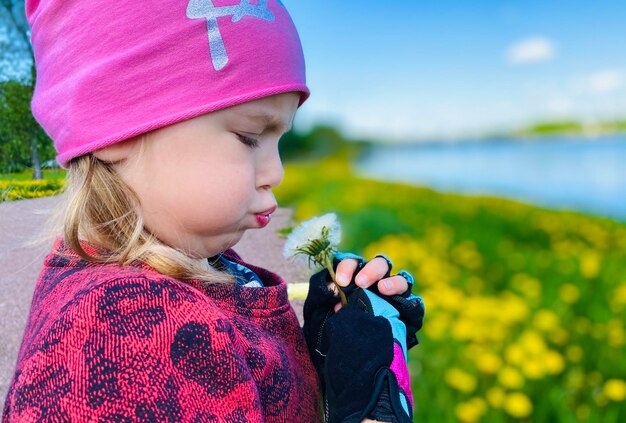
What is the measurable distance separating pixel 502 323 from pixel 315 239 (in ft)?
4.56

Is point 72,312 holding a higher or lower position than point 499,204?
higher

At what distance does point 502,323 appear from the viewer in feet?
7.04

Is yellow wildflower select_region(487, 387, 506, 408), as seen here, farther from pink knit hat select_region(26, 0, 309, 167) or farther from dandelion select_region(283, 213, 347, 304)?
pink knit hat select_region(26, 0, 309, 167)

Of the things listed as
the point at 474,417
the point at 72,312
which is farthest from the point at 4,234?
the point at 474,417

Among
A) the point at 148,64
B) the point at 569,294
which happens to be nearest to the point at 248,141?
the point at 148,64

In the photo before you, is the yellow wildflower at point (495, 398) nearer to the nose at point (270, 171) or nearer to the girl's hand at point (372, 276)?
the girl's hand at point (372, 276)

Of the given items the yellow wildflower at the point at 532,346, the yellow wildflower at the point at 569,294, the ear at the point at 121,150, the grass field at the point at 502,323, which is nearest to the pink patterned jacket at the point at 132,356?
the ear at the point at 121,150

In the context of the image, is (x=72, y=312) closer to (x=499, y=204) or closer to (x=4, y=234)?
(x=4, y=234)

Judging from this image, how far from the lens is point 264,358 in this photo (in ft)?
2.73

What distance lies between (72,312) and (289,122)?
1.31ft

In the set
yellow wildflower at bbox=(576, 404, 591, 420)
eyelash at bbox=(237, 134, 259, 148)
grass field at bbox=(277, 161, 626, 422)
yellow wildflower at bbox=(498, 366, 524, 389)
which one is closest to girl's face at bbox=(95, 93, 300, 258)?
eyelash at bbox=(237, 134, 259, 148)

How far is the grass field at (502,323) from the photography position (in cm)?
186

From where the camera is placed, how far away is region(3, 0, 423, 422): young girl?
686 mm

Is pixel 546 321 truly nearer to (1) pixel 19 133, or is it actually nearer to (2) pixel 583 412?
(2) pixel 583 412
